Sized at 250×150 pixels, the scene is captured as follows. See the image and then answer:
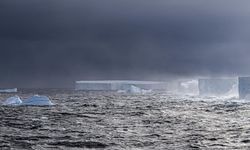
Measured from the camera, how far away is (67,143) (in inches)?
861

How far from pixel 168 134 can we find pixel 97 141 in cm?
566

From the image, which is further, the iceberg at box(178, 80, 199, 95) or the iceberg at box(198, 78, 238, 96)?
the iceberg at box(178, 80, 199, 95)

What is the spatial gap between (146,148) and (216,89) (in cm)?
9223

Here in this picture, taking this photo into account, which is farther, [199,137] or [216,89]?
[216,89]

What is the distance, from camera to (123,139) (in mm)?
24266

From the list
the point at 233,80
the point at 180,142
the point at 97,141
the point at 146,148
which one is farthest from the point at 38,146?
the point at 233,80

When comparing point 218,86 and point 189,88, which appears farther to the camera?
point 189,88

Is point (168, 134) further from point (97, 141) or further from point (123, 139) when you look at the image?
point (97, 141)

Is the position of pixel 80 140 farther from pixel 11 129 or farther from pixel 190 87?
pixel 190 87

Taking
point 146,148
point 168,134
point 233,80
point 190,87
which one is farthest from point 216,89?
point 146,148

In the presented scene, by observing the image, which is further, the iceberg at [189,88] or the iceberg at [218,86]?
the iceberg at [189,88]

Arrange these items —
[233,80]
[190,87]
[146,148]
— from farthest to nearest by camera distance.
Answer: [190,87], [233,80], [146,148]

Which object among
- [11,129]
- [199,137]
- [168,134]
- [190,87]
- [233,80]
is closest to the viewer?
[199,137]

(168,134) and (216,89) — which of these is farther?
(216,89)
